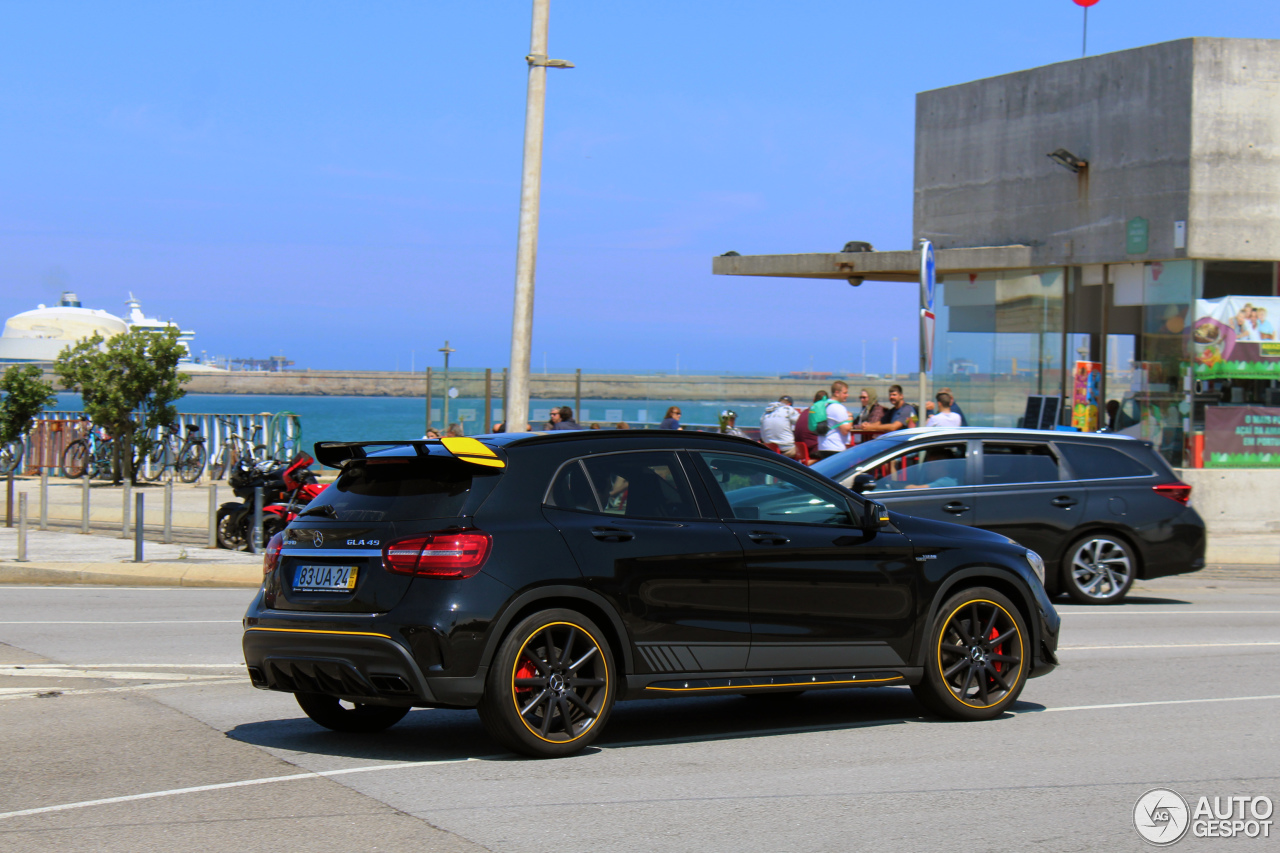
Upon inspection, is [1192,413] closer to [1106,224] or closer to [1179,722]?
[1106,224]

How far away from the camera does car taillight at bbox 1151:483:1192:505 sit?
14.0 m

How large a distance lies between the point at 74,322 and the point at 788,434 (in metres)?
189

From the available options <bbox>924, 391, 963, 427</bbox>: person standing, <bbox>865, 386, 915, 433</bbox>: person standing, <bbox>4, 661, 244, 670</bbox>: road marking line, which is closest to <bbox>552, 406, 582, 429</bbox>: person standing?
<bbox>865, 386, 915, 433</bbox>: person standing

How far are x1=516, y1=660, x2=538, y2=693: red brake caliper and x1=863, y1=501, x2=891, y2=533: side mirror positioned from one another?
2.09m

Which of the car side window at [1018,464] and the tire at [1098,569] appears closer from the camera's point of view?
the car side window at [1018,464]

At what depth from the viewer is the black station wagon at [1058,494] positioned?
13383mm

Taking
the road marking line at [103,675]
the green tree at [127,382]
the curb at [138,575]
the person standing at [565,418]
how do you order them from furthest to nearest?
1. the green tree at [127,382]
2. the person standing at [565,418]
3. the curb at [138,575]
4. the road marking line at [103,675]

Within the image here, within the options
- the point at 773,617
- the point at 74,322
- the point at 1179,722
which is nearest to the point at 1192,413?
the point at 1179,722

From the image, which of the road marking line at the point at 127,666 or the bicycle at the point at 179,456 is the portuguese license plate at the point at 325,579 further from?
the bicycle at the point at 179,456

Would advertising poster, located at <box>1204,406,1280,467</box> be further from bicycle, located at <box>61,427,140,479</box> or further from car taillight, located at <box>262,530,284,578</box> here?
bicycle, located at <box>61,427,140,479</box>

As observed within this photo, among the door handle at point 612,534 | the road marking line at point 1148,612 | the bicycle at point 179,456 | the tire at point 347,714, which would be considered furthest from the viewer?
the bicycle at point 179,456

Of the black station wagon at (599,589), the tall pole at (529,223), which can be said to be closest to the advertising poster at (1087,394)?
the tall pole at (529,223)

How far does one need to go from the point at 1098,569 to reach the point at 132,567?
10.6 m

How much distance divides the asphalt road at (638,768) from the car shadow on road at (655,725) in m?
0.03
